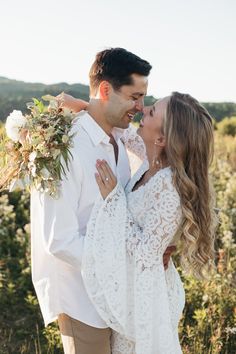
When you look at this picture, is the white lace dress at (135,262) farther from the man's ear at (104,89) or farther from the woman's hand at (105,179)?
the man's ear at (104,89)

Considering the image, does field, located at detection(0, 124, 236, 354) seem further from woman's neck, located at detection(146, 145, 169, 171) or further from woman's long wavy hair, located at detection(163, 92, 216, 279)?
woman's neck, located at detection(146, 145, 169, 171)

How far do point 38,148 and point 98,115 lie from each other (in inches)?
24.2

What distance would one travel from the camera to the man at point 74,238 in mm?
2902

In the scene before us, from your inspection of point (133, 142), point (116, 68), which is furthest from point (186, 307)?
point (116, 68)

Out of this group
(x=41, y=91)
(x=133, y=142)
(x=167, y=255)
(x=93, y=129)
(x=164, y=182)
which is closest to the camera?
(x=164, y=182)

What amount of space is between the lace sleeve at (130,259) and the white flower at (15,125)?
0.53 m

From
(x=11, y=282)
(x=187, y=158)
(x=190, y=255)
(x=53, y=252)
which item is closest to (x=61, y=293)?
(x=53, y=252)

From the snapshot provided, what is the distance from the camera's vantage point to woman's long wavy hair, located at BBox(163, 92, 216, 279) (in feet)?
9.83

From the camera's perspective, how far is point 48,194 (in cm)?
292

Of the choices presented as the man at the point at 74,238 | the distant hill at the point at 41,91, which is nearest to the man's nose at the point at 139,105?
the man at the point at 74,238

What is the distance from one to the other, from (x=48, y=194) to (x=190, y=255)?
829mm

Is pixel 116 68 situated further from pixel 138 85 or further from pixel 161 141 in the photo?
pixel 161 141

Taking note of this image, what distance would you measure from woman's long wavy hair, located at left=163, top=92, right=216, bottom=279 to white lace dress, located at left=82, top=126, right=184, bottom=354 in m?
0.06

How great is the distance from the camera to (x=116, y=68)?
356cm
